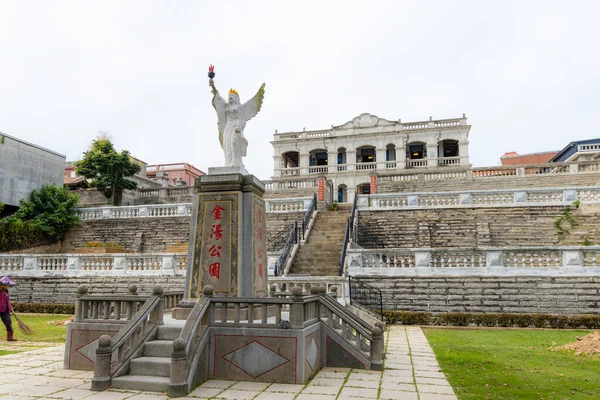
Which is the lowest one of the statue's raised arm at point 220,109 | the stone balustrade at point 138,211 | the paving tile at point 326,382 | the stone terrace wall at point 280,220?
the paving tile at point 326,382

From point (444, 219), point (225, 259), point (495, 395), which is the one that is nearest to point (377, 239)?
point (444, 219)

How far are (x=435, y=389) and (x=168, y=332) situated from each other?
179 inches

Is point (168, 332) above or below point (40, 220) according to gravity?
below

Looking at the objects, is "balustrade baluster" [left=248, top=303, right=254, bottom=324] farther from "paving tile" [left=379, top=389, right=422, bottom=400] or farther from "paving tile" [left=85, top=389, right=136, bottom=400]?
"paving tile" [left=379, top=389, right=422, bottom=400]

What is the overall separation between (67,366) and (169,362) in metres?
2.47

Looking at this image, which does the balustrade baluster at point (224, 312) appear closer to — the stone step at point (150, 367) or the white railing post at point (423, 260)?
the stone step at point (150, 367)

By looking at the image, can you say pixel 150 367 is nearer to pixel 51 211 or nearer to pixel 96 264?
pixel 96 264

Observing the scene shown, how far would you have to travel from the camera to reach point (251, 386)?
7082mm

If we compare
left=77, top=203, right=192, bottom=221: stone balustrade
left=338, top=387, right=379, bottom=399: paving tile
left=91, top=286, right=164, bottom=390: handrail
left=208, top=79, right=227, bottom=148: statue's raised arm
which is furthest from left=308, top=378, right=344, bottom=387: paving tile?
left=77, top=203, right=192, bottom=221: stone balustrade

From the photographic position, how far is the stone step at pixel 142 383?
6.75m

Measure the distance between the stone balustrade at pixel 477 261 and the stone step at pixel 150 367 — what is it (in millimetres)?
9693

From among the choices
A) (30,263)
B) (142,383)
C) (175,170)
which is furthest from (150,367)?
(175,170)

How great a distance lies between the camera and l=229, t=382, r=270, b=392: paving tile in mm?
6941

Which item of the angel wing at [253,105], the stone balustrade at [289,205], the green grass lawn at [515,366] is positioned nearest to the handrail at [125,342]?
the angel wing at [253,105]
